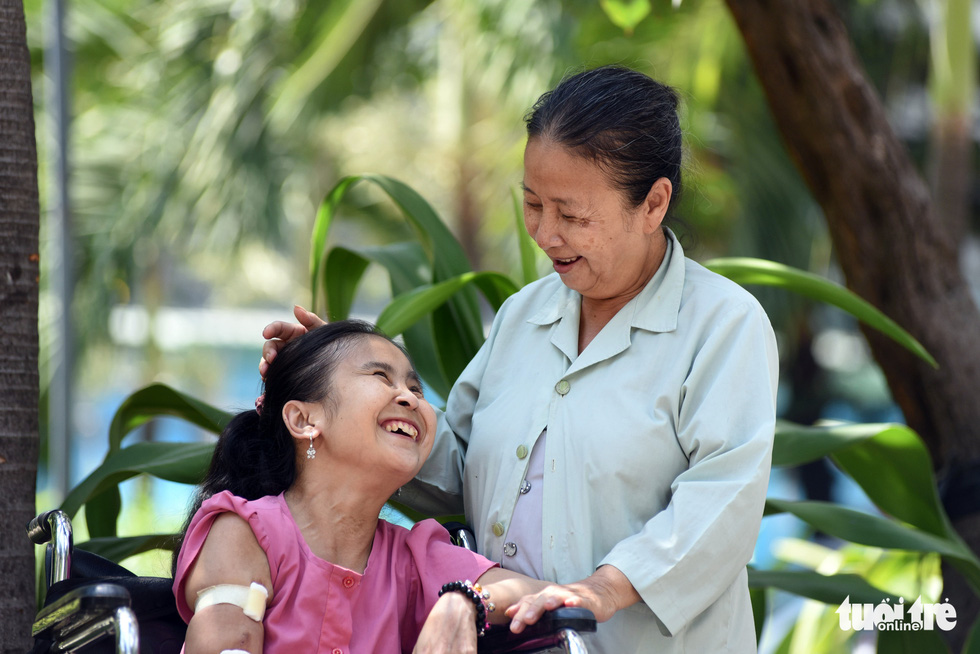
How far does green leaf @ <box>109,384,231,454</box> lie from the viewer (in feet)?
7.14

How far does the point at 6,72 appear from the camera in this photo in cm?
186

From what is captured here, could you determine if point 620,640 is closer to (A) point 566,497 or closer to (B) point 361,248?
(A) point 566,497

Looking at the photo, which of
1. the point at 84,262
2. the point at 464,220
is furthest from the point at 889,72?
the point at 84,262

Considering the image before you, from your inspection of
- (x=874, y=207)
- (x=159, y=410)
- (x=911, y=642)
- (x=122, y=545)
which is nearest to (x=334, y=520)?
(x=122, y=545)

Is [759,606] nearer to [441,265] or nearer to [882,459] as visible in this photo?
[882,459]

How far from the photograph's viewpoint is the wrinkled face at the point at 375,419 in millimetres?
1491

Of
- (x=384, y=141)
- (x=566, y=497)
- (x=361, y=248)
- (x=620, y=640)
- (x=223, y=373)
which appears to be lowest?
(x=223, y=373)

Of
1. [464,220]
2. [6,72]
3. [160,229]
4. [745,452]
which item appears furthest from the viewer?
[464,220]

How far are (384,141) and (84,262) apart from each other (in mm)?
3600

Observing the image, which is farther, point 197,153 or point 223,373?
point 223,373

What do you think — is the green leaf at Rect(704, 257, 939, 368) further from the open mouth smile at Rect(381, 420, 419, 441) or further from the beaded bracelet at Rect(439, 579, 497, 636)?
the beaded bracelet at Rect(439, 579, 497, 636)

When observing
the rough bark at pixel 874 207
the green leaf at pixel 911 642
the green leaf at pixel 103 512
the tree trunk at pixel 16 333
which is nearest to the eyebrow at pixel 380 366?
the tree trunk at pixel 16 333

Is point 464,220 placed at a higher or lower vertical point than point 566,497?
higher

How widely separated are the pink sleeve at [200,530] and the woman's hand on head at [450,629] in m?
0.29
